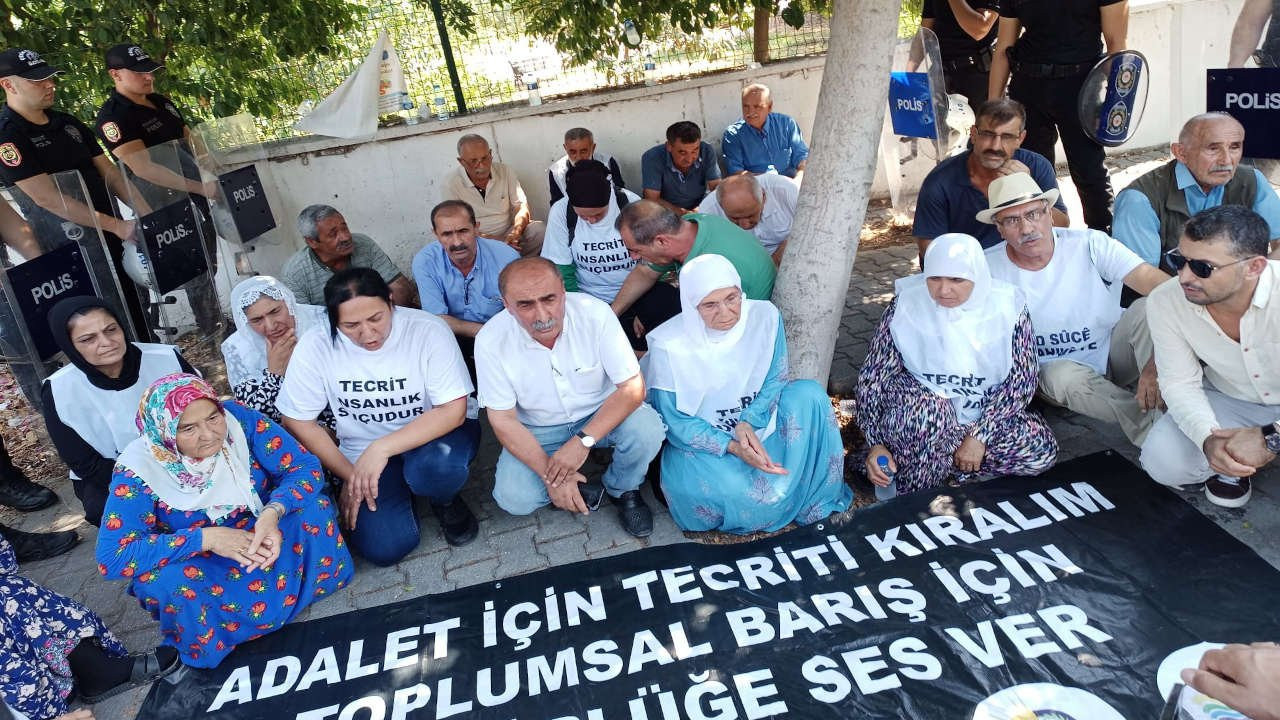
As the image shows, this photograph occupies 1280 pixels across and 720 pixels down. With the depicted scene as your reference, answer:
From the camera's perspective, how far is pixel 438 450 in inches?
150

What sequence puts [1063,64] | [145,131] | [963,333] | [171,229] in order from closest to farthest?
1. [963,333]
2. [1063,64]
3. [171,229]
4. [145,131]

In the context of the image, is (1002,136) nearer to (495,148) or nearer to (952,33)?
(952,33)

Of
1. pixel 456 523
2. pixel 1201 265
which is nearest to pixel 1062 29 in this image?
pixel 1201 265

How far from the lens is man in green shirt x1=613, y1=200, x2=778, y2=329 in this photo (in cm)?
412

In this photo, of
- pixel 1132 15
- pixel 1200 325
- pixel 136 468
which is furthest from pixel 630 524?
pixel 1132 15

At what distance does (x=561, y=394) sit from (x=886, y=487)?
1.42m

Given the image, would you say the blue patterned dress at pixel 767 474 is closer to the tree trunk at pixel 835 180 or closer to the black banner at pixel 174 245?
the tree trunk at pixel 835 180

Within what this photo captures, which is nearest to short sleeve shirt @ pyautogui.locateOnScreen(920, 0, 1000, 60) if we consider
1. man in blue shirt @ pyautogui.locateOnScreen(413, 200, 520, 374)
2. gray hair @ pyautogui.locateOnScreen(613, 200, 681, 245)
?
gray hair @ pyautogui.locateOnScreen(613, 200, 681, 245)

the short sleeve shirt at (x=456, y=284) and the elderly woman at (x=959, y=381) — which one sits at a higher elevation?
the short sleeve shirt at (x=456, y=284)

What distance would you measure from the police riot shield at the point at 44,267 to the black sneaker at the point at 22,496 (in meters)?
0.52

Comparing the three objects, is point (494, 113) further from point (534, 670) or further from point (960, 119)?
point (534, 670)

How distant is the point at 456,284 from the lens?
15.8 ft

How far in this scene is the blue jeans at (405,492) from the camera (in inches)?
146

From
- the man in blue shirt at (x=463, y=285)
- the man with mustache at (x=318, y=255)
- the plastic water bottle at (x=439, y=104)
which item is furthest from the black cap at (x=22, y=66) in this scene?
the plastic water bottle at (x=439, y=104)
